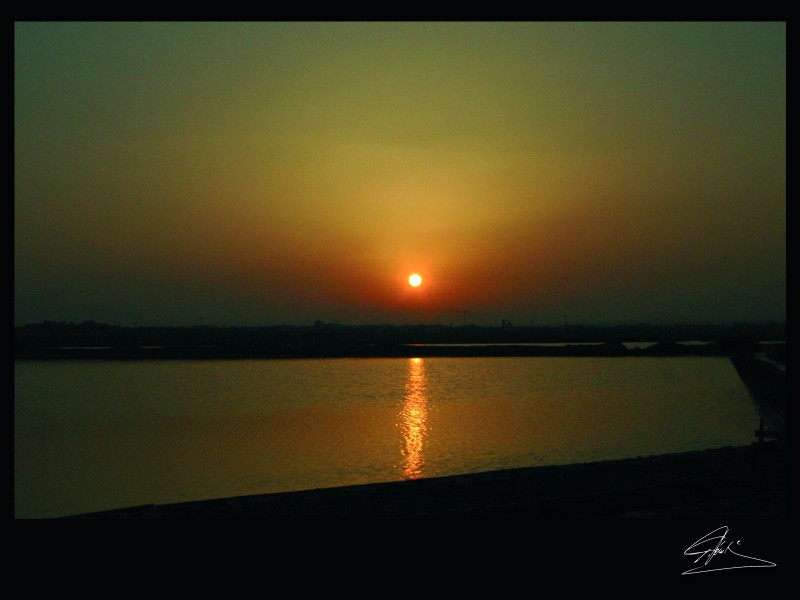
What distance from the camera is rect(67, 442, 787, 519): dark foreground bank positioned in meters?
9.89

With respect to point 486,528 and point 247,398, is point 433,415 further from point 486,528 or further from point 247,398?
point 486,528

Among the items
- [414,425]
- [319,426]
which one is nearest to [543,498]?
[414,425]

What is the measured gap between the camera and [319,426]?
23469 millimetres

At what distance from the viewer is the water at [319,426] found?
1617 cm

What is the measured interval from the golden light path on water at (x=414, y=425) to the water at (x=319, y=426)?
0.19 feet

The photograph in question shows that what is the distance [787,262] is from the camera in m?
7.04

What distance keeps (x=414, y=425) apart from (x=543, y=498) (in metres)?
12.7
